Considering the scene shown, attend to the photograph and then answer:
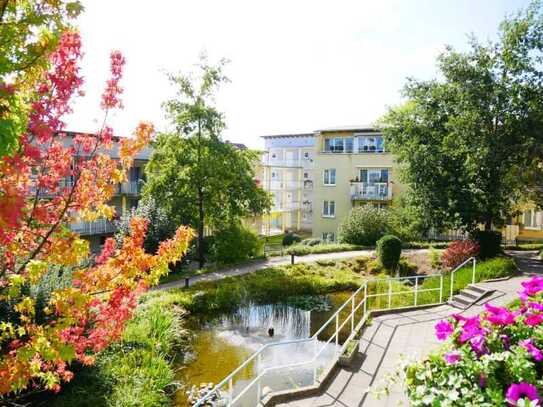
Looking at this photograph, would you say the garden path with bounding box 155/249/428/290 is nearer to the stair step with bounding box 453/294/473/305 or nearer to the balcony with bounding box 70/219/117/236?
the stair step with bounding box 453/294/473/305

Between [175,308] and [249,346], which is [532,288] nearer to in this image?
[249,346]

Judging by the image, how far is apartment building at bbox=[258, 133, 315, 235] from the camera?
48.9 metres

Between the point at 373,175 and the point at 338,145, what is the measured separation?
4.14 m

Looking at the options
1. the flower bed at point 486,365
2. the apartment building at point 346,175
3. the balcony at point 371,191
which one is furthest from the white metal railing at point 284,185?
the flower bed at point 486,365

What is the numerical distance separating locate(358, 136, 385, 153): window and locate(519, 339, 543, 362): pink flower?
30.1 metres

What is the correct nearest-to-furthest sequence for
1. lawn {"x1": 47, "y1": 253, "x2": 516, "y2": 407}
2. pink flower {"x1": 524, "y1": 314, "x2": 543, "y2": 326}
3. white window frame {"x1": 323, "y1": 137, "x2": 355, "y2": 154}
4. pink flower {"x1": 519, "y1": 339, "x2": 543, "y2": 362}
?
pink flower {"x1": 519, "y1": 339, "x2": 543, "y2": 362} → pink flower {"x1": 524, "y1": 314, "x2": 543, "y2": 326} → lawn {"x1": 47, "y1": 253, "x2": 516, "y2": 407} → white window frame {"x1": 323, "y1": 137, "x2": 355, "y2": 154}

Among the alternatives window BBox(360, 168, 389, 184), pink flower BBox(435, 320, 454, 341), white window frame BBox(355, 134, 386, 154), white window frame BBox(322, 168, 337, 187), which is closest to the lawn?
pink flower BBox(435, 320, 454, 341)

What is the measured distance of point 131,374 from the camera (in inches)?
362

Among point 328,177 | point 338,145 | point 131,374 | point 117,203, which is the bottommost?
point 131,374

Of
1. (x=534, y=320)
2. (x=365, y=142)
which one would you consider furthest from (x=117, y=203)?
(x=534, y=320)

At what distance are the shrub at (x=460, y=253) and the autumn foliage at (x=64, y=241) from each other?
15259 millimetres

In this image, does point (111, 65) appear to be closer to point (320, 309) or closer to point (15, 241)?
point (15, 241)

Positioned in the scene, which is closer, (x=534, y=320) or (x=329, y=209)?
(x=534, y=320)

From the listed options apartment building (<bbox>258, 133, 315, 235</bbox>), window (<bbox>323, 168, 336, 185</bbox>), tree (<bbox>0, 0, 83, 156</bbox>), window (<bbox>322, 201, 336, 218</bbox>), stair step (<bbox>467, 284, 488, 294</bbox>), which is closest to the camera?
tree (<bbox>0, 0, 83, 156</bbox>)
